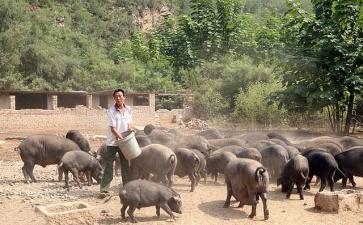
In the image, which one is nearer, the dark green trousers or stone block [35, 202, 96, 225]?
stone block [35, 202, 96, 225]

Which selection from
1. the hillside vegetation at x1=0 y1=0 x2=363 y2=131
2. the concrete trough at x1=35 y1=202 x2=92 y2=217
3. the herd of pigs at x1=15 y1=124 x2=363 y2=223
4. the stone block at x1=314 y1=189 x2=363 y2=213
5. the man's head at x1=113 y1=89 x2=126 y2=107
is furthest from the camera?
the hillside vegetation at x1=0 y1=0 x2=363 y2=131

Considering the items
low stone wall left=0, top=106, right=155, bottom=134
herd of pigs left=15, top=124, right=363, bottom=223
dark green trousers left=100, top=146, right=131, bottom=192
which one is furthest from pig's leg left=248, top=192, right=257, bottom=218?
low stone wall left=0, top=106, right=155, bottom=134

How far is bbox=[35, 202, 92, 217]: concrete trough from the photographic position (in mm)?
6695

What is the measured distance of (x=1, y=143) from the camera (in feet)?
64.5

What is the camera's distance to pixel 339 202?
794cm

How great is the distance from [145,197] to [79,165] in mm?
3254

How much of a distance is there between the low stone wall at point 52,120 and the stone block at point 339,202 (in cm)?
2106

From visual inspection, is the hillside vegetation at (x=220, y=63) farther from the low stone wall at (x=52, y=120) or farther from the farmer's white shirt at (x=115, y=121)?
the farmer's white shirt at (x=115, y=121)

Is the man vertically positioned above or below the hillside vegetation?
below

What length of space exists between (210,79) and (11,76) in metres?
15.3

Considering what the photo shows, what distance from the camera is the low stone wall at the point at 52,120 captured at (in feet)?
86.1

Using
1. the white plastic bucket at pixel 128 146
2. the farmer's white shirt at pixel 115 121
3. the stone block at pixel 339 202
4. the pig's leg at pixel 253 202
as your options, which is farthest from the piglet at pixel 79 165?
the stone block at pixel 339 202

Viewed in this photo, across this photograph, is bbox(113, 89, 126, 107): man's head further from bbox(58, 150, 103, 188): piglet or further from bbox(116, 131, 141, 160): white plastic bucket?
bbox(58, 150, 103, 188): piglet

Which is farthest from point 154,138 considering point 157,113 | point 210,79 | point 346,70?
point 210,79
